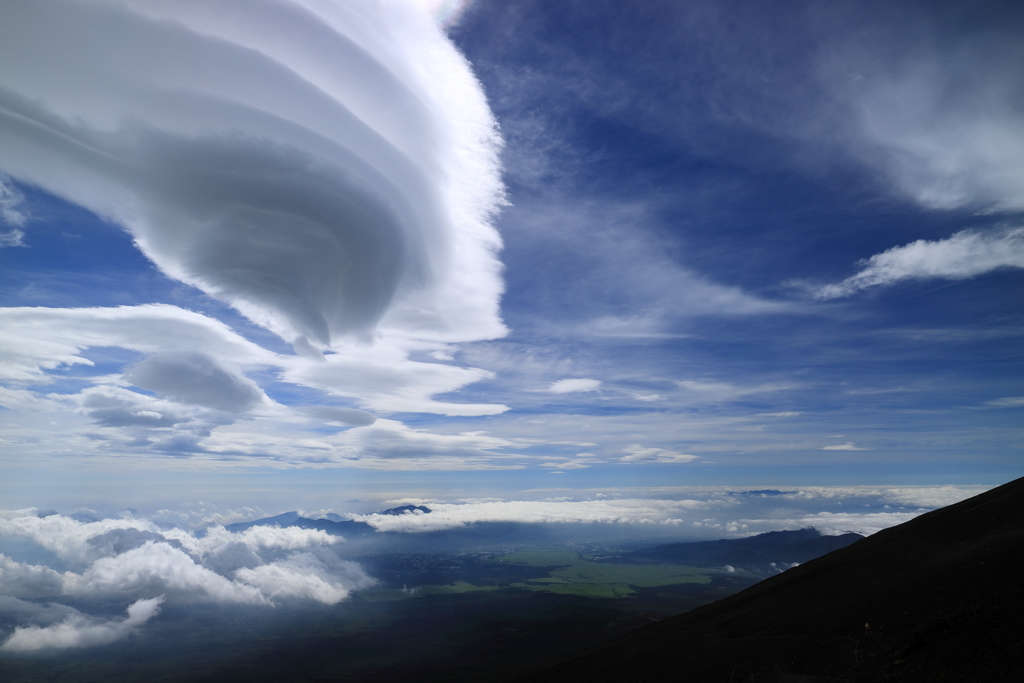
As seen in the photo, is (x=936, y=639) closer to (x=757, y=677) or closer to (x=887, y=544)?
(x=757, y=677)

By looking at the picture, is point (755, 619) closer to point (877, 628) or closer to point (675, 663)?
point (675, 663)

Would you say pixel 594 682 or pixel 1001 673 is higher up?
pixel 1001 673

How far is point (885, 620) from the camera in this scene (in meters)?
35.5

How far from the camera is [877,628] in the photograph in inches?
1368

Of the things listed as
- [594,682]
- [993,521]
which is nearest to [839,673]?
[993,521]

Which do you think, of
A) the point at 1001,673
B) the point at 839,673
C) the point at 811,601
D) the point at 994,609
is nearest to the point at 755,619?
the point at 811,601

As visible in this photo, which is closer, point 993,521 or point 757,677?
point 757,677

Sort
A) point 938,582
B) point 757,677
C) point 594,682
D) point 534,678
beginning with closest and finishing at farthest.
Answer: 1. point 757,677
2. point 938,582
3. point 594,682
4. point 534,678

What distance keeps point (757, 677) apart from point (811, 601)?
800 inches

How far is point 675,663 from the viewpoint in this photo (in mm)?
46812

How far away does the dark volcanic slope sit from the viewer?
1055 inches

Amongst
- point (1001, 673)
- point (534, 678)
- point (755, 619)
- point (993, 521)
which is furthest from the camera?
point (534, 678)

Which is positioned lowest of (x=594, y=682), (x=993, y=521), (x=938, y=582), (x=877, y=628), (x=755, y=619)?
(x=594, y=682)

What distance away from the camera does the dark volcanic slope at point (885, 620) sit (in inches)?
1055
